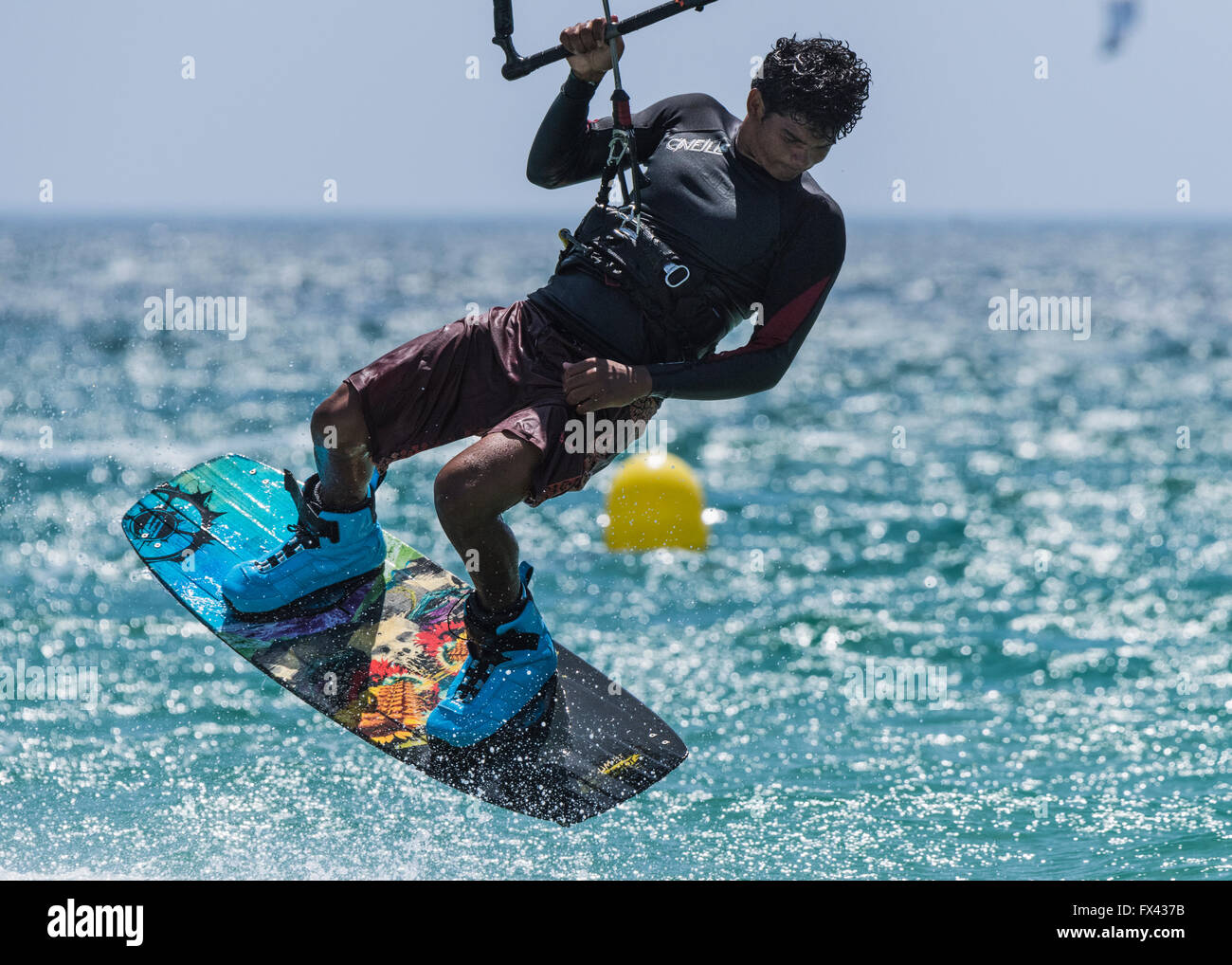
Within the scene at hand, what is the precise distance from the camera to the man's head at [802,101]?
470 centimetres

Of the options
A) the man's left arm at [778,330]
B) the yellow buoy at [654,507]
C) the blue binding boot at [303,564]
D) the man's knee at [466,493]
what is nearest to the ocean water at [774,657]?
the yellow buoy at [654,507]

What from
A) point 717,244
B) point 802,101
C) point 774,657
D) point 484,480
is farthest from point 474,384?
point 774,657

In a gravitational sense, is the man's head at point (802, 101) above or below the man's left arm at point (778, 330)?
above

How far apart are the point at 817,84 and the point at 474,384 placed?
4.74 ft

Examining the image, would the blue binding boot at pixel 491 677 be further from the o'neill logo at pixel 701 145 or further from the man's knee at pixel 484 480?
the o'neill logo at pixel 701 145

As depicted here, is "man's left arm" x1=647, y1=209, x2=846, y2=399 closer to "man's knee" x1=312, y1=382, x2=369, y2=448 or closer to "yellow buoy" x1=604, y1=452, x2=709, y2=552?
"man's knee" x1=312, y1=382, x2=369, y2=448

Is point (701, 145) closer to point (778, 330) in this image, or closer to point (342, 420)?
point (778, 330)

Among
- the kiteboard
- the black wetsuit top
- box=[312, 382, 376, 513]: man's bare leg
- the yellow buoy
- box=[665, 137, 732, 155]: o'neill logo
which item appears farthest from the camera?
the yellow buoy

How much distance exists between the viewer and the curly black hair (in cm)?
470

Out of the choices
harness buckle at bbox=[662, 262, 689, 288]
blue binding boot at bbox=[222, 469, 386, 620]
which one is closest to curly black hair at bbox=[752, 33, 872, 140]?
harness buckle at bbox=[662, 262, 689, 288]

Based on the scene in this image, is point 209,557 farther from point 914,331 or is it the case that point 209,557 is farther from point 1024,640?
point 914,331

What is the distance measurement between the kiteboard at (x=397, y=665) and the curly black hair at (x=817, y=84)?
2.19m

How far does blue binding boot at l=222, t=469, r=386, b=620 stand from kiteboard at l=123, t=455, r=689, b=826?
0.06 m

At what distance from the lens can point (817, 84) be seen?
468cm
